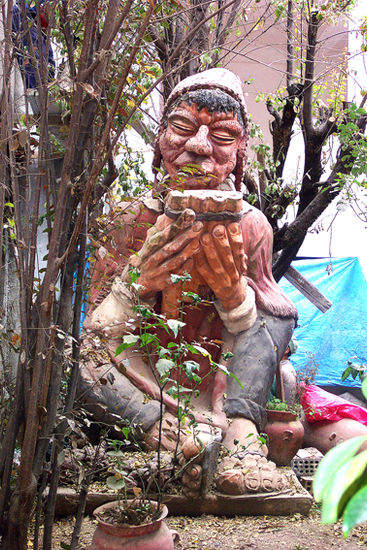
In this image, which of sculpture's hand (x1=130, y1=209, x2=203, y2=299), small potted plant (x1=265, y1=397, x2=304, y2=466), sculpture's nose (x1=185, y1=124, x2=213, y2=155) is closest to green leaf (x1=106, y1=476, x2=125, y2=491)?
sculpture's hand (x1=130, y1=209, x2=203, y2=299)

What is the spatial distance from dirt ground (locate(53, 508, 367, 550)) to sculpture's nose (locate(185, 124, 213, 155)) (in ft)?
6.54

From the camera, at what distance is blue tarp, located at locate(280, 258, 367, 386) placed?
22.7 feet

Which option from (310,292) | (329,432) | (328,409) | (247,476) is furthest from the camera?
(310,292)

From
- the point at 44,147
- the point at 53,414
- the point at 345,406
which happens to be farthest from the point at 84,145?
the point at 345,406

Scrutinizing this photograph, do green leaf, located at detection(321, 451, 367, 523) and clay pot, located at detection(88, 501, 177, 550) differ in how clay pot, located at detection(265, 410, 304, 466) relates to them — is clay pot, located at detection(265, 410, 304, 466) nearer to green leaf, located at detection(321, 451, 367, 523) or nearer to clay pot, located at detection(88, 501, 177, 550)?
clay pot, located at detection(88, 501, 177, 550)

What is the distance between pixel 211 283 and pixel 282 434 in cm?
106

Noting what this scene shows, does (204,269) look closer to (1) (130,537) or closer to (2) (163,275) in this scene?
(2) (163,275)

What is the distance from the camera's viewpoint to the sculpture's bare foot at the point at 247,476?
3.12m

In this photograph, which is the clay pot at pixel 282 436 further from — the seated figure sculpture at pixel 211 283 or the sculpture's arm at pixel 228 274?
the sculpture's arm at pixel 228 274

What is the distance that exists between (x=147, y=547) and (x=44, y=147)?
4.62 feet

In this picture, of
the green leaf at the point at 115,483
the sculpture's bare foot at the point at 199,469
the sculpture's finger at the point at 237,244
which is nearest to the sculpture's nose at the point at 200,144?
the sculpture's finger at the point at 237,244

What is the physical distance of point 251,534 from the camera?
2.94m

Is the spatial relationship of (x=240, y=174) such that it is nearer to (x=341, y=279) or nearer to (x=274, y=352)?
(x=274, y=352)

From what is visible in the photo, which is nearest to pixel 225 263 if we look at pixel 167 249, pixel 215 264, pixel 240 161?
pixel 215 264
